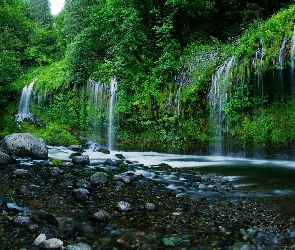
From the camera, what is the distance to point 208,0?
16.7 m

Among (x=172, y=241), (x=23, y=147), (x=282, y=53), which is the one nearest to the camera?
(x=172, y=241)

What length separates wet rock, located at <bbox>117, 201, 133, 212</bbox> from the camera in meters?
5.15

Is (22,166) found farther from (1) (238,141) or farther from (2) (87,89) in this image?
(2) (87,89)

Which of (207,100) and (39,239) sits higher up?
(207,100)

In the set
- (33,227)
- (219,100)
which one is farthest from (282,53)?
(33,227)

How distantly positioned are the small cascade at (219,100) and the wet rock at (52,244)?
9647 millimetres

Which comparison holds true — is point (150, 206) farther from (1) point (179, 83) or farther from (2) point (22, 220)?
(1) point (179, 83)

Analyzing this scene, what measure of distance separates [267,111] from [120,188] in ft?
24.7

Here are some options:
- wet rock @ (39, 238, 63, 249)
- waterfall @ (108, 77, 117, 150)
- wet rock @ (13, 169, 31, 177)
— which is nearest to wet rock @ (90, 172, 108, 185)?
wet rock @ (13, 169, 31, 177)

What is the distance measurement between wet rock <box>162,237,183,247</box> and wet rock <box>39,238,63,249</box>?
4.50 ft

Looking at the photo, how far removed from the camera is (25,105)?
21.4 metres

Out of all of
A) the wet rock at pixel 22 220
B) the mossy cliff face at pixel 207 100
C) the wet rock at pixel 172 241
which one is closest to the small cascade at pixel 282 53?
A: the mossy cliff face at pixel 207 100

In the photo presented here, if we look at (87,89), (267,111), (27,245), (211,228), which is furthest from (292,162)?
(87,89)

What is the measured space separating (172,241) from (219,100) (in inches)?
368
